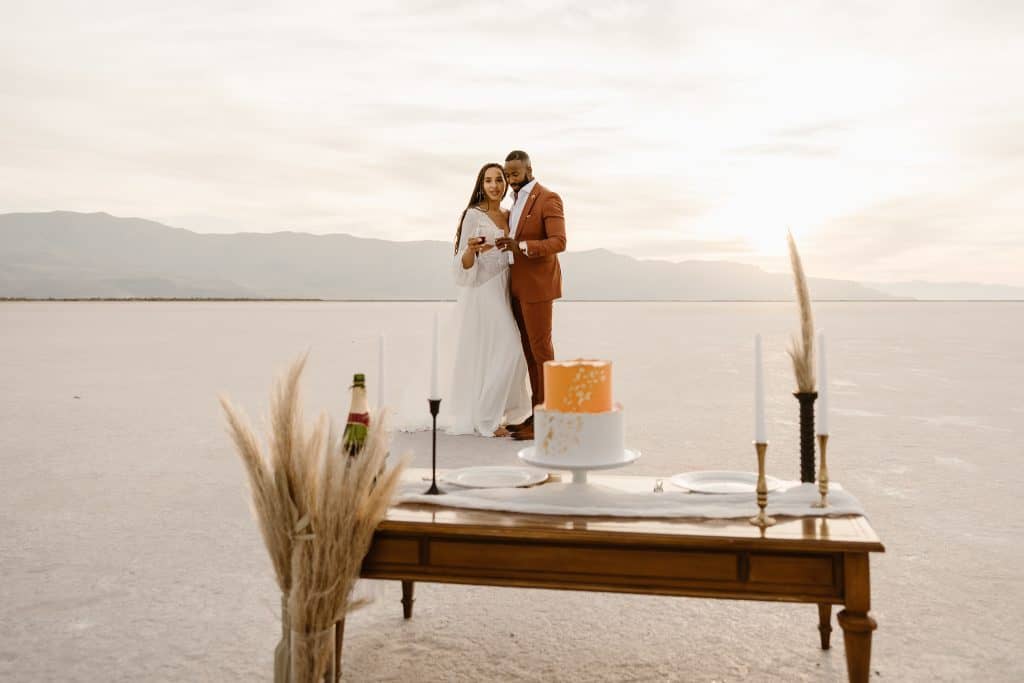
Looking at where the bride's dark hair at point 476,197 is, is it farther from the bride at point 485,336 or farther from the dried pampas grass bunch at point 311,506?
the dried pampas grass bunch at point 311,506

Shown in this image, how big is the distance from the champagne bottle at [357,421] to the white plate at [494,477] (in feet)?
1.18

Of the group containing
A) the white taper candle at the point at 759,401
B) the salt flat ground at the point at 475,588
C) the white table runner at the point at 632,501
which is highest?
the white taper candle at the point at 759,401

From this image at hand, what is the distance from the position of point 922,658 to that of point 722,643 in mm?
649

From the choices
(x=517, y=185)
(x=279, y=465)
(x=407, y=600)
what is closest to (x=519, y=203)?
(x=517, y=185)

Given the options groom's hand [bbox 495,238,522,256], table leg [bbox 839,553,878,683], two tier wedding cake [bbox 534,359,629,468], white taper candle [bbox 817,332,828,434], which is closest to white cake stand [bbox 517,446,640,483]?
two tier wedding cake [bbox 534,359,629,468]

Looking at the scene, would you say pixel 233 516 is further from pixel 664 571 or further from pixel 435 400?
pixel 664 571

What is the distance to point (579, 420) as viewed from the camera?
7.75 feet

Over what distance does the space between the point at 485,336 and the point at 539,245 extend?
1033 millimetres

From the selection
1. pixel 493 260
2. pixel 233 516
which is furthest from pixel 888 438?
pixel 233 516

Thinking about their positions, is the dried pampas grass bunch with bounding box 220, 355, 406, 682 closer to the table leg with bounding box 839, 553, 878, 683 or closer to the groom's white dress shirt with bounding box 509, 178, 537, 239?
the table leg with bounding box 839, 553, 878, 683

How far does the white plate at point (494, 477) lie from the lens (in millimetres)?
2680

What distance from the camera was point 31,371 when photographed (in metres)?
13.7

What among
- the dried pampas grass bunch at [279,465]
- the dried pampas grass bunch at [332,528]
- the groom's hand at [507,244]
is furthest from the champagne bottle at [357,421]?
the groom's hand at [507,244]

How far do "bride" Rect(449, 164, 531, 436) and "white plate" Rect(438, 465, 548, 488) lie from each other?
4.80 metres
